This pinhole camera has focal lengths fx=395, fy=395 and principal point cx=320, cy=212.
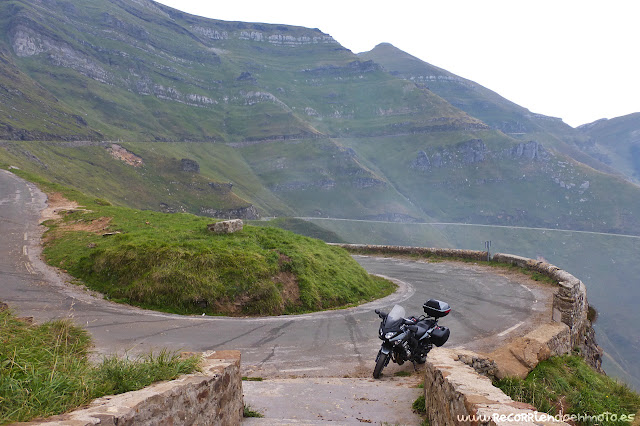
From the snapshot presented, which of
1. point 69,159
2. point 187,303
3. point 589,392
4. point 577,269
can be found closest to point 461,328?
point 589,392

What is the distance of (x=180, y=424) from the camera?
386 cm

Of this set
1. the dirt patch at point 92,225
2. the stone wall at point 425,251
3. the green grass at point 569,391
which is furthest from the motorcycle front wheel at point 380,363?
the stone wall at point 425,251

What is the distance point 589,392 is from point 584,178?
212 meters

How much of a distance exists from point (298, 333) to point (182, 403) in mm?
7711

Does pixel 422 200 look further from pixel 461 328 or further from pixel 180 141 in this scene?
pixel 461 328

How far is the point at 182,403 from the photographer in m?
3.91

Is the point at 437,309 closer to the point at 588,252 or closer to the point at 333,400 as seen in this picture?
the point at 333,400

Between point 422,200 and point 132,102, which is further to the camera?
point 422,200

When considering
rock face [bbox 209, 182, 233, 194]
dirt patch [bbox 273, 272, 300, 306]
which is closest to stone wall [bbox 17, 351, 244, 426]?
dirt patch [bbox 273, 272, 300, 306]

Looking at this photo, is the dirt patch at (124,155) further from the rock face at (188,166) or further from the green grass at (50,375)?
the green grass at (50,375)

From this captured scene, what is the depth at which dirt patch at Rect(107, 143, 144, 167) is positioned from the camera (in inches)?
4338

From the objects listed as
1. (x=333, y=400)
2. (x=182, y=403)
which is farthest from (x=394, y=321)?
(x=182, y=403)

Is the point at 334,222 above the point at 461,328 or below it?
below

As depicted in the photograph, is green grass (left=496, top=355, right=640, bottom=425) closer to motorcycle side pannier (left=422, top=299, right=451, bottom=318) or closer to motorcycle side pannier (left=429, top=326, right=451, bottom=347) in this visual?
motorcycle side pannier (left=429, top=326, right=451, bottom=347)
